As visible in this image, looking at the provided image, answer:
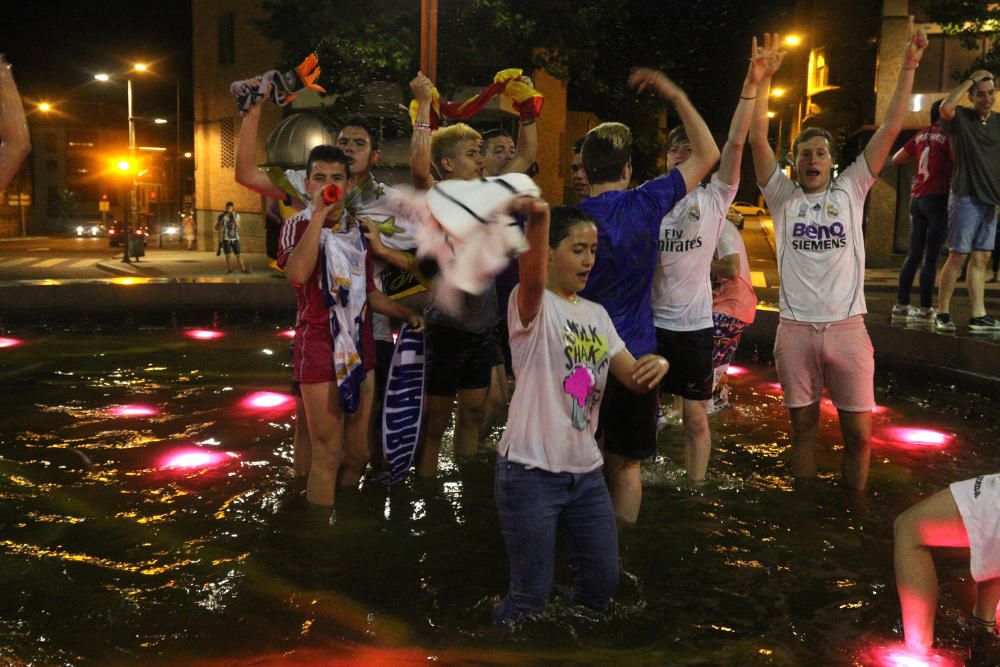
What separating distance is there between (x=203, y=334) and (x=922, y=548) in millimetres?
10510

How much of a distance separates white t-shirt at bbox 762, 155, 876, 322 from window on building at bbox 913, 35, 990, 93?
762 inches

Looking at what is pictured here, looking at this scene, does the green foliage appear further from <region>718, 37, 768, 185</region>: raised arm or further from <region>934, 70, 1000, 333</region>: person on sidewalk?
<region>718, 37, 768, 185</region>: raised arm

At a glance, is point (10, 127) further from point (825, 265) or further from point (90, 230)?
point (90, 230)

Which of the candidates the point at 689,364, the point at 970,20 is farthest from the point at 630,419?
the point at 970,20

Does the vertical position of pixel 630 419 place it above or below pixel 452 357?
below

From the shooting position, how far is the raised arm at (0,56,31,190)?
393 cm

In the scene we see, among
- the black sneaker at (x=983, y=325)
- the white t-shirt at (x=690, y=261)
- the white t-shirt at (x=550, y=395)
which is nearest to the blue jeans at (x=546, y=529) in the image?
the white t-shirt at (x=550, y=395)

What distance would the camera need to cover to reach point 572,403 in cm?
344

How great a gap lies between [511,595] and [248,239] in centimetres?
3162

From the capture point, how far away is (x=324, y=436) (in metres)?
4.75

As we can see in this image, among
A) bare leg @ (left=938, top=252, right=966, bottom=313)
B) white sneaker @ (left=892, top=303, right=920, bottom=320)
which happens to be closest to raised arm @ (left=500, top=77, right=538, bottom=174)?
bare leg @ (left=938, top=252, right=966, bottom=313)

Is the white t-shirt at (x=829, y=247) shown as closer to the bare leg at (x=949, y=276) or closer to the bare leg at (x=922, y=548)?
the bare leg at (x=922, y=548)

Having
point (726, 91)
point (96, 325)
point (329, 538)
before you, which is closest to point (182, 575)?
point (329, 538)

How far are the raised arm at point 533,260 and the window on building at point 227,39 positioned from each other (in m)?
33.5
